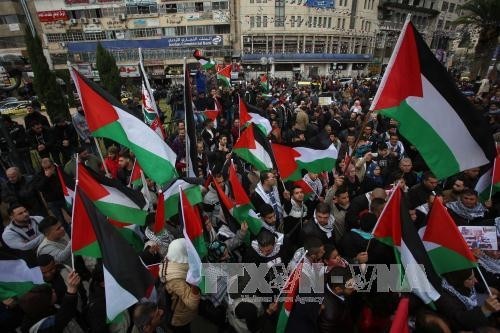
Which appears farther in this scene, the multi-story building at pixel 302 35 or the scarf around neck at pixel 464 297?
the multi-story building at pixel 302 35

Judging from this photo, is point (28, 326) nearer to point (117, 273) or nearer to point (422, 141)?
point (117, 273)

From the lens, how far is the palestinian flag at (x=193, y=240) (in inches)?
109

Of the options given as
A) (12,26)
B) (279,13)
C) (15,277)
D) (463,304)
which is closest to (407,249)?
(463,304)

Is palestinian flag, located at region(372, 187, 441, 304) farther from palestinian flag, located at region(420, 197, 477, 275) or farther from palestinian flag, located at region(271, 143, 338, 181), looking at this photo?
palestinian flag, located at region(271, 143, 338, 181)

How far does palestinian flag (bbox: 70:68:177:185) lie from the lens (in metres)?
3.84

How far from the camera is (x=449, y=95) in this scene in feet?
9.82

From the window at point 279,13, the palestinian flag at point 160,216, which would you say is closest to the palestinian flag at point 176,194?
the palestinian flag at point 160,216

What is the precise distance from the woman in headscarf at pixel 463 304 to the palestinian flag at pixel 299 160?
7.81 ft

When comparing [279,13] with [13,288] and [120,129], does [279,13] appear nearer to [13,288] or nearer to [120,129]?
[120,129]

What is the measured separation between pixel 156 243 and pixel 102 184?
0.96 meters

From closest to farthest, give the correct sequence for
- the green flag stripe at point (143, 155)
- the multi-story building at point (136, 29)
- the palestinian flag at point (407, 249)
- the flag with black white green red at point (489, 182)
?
the palestinian flag at point (407, 249)
the green flag stripe at point (143, 155)
the flag with black white green red at point (489, 182)
the multi-story building at point (136, 29)

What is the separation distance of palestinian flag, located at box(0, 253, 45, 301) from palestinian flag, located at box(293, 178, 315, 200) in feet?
11.7

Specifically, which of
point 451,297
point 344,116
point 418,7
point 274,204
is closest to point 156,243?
point 274,204

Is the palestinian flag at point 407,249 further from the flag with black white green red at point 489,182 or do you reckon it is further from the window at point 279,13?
the window at point 279,13
